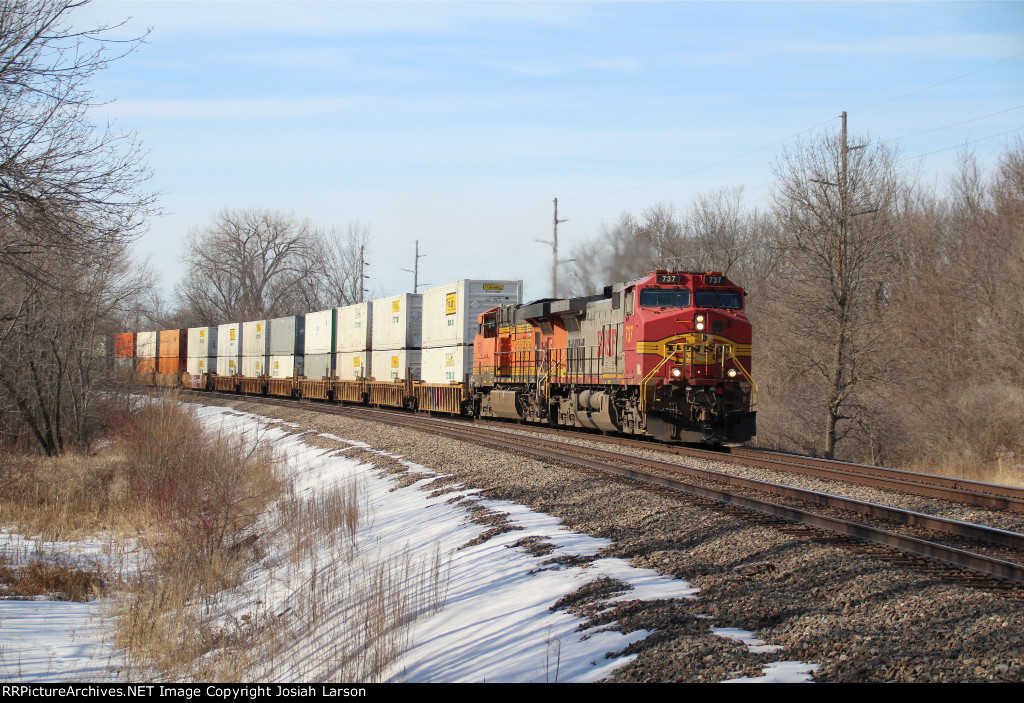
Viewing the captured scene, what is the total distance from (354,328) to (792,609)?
3168cm

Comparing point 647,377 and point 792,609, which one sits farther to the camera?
point 647,377

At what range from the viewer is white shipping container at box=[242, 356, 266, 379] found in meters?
45.0

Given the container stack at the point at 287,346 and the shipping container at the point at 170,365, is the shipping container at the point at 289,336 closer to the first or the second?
the container stack at the point at 287,346

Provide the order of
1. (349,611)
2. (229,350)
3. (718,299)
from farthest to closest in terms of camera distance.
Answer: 1. (229,350)
2. (718,299)
3. (349,611)

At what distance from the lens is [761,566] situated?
666cm

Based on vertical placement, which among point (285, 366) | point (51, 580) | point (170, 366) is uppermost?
point (285, 366)

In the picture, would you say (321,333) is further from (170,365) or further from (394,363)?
(170,365)

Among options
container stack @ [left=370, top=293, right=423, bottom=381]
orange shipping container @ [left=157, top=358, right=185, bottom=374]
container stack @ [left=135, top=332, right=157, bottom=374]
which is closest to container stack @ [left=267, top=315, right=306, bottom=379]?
container stack @ [left=370, top=293, right=423, bottom=381]

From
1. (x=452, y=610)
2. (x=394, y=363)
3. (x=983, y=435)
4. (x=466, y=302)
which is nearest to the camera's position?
(x=452, y=610)

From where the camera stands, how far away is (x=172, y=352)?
53875 mm

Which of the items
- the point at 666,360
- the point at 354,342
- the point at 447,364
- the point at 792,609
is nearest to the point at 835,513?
the point at 792,609

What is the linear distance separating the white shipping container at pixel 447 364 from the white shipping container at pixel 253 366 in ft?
57.1

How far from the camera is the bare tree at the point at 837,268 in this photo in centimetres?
Answer: 2336
